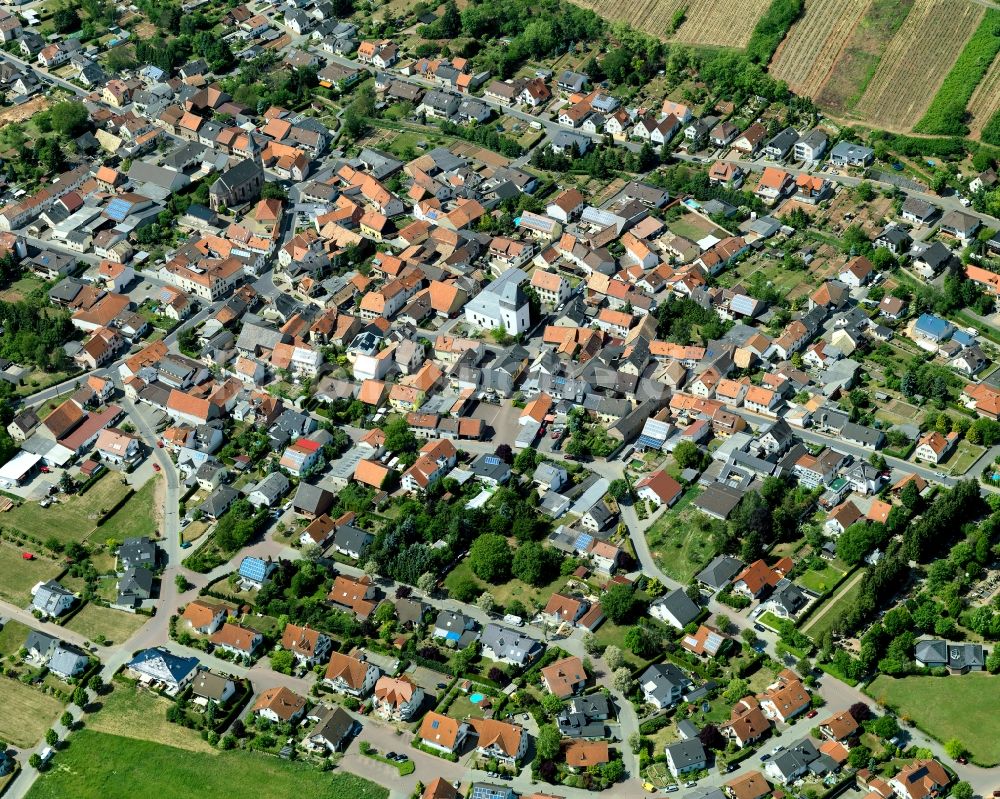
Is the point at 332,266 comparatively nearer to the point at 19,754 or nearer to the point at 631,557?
the point at 631,557

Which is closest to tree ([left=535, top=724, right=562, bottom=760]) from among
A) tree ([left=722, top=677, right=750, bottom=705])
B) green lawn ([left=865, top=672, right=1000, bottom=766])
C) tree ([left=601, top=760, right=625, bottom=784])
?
tree ([left=601, top=760, right=625, bottom=784])

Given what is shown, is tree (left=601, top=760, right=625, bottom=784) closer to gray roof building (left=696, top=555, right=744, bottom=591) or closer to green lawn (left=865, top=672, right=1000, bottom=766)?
gray roof building (left=696, top=555, right=744, bottom=591)

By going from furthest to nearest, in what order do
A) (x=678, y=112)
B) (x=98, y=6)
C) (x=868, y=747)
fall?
(x=98, y=6) → (x=678, y=112) → (x=868, y=747)

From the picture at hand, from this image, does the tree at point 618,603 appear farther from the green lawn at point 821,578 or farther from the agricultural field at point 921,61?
the agricultural field at point 921,61

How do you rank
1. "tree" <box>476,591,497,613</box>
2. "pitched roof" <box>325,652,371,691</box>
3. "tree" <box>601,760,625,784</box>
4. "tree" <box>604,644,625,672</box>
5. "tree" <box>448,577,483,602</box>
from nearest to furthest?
"tree" <box>601,760,625,784</box>
"pitched roof" <box>325,652,371,691</box>
"tree" <box>604,644,625,672</box>
"tree" <box>476,591,497,613</box>
"tree" <box>448,577,483,602</box>

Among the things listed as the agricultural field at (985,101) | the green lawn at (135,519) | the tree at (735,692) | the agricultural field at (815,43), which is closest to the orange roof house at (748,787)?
the tree at (735,692)

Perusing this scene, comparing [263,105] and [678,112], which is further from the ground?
[678,112]

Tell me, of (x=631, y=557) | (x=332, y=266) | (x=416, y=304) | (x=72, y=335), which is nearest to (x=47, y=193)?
(x=72, y=335)
